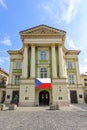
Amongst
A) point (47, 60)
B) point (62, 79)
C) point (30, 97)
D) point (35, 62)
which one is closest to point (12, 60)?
point (35, 62)

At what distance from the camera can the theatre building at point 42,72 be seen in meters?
19.9

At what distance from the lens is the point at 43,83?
1975 centimetres

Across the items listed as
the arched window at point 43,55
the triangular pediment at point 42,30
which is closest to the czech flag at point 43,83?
the arched window at point 43,55

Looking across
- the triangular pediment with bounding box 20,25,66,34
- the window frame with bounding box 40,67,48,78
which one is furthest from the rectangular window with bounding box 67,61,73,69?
the triangular pediment with bounding box 20,25,66,34

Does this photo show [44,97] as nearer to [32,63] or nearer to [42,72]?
[42,72]

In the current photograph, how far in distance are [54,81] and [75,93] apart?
7.37 metres

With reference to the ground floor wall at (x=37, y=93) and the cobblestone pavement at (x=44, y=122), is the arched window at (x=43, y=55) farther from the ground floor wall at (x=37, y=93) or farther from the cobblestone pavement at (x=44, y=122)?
the cobblestone pavement at (x=44, y=122)

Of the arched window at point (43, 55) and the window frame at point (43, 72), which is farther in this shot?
the arched window at point (43, 55)

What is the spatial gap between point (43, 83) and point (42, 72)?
9.73ft

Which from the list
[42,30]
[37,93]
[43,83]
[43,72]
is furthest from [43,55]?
[37,93]

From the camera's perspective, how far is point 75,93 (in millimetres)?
25000

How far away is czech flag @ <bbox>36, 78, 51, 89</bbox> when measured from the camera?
64.3 ft

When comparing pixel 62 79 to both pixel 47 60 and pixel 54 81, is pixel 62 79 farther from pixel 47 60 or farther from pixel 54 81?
pixel 47 60

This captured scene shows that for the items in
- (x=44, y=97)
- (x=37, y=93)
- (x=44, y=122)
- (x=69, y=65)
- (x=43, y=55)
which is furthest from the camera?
(x=69, y=65)
